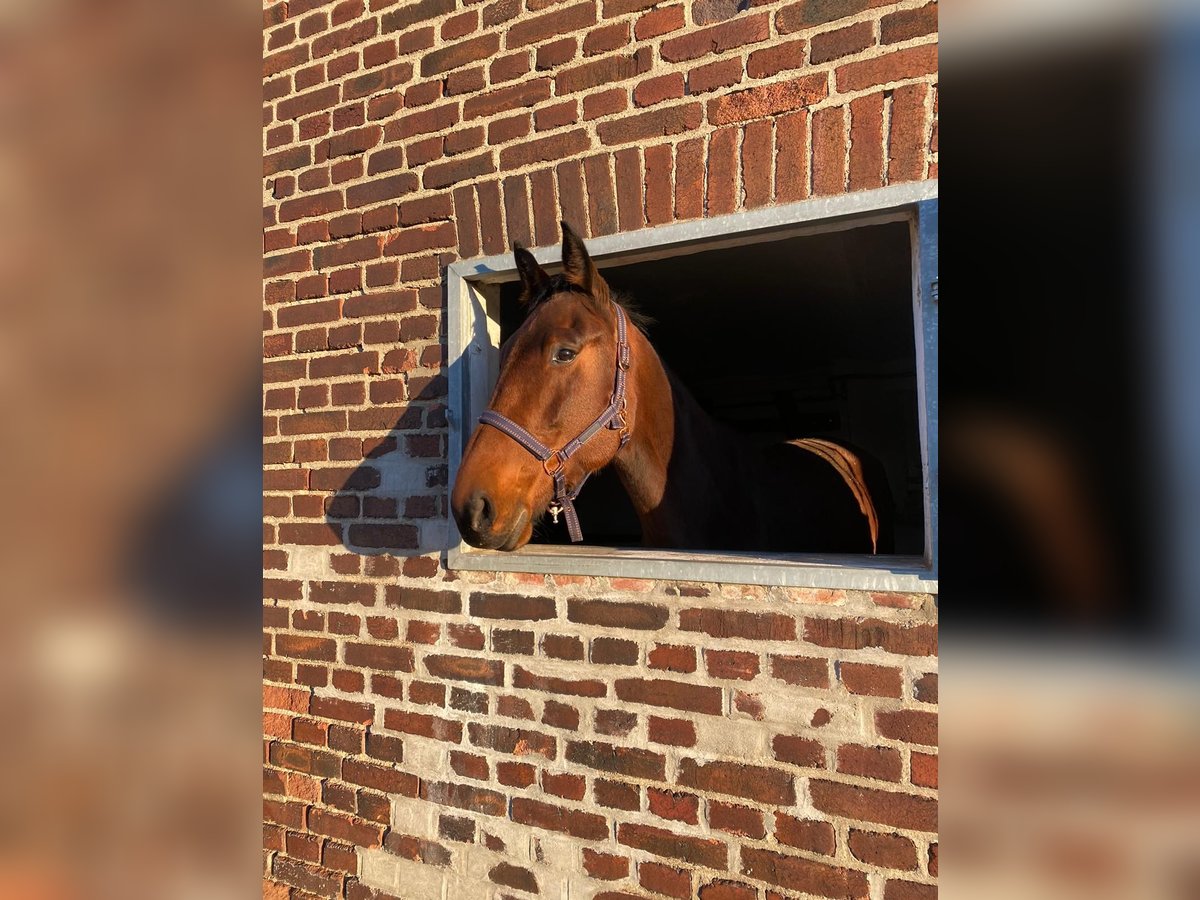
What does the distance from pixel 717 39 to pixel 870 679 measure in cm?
175

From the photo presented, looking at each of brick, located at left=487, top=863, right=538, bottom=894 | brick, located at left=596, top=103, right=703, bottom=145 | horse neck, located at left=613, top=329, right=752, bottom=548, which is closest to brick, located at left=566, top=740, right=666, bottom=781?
brick, located at left=487, top=863, right=538, bottom=894

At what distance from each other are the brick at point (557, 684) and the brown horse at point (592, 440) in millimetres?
462

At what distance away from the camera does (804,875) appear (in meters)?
1.83

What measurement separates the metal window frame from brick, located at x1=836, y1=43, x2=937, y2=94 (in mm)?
274

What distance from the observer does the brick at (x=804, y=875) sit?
178 cm

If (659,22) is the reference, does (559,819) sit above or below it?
below

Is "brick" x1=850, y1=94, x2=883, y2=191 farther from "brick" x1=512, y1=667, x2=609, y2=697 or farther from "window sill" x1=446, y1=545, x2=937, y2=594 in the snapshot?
"brick" x1=512, y1=667, x2=609, y2=697

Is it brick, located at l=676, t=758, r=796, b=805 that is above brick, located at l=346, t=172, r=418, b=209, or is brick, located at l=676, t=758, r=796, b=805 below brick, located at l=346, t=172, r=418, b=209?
below

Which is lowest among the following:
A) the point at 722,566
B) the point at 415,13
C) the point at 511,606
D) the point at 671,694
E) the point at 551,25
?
the point at 671,694

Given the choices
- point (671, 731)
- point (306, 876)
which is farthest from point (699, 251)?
point (306, 876)

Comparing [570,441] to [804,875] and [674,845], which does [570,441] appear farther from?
[804,875]

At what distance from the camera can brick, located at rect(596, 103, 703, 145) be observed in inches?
79.7

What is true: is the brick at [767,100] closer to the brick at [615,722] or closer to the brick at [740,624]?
the brick at [740,624]

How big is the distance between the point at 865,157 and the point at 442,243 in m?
1.35
